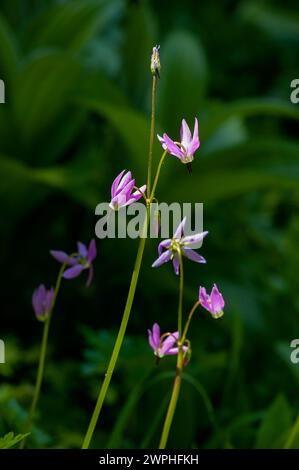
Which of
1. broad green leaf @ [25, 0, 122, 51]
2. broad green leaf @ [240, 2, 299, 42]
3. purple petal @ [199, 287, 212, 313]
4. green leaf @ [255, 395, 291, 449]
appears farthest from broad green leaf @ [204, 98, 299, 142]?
broad green leaf @ [240, 2, 299, 42]

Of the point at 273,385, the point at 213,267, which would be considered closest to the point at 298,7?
the point at 213,267

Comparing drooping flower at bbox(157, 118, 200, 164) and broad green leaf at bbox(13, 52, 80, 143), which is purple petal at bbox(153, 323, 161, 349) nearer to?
drooping flower at bbox(157, 118, 200, 164)

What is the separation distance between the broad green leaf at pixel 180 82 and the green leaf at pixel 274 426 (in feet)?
3.07

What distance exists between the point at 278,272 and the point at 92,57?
0.88 m

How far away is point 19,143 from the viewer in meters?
2.02

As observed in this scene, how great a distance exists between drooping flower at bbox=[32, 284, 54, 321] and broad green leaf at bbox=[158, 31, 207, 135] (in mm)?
1182

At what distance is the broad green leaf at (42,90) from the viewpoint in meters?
1.89

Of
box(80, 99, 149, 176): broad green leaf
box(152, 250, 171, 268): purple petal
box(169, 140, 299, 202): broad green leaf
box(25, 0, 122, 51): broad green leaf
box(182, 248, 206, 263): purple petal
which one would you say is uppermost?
box(25, 0, 122, 51): broad green leaf

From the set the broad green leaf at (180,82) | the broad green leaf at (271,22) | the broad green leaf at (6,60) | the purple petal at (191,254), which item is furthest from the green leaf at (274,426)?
the broad green leaf at (271,22)

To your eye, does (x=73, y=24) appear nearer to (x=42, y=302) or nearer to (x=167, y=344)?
(x=42, y=302)

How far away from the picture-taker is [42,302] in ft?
3.02

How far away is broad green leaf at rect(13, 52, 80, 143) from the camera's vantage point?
1.89 meters

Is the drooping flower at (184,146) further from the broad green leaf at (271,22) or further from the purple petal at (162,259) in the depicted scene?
the broad green leaf at (271,22)
